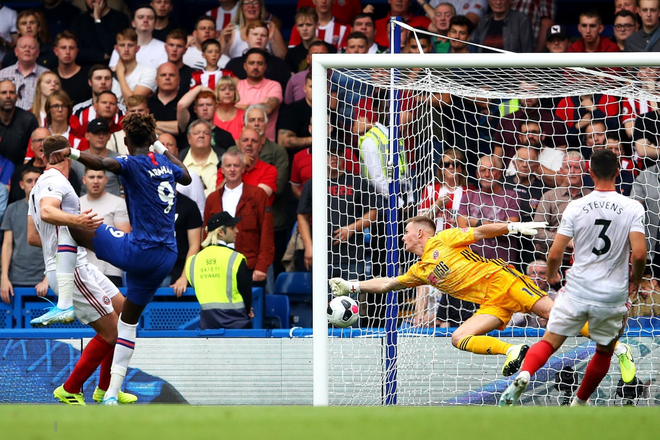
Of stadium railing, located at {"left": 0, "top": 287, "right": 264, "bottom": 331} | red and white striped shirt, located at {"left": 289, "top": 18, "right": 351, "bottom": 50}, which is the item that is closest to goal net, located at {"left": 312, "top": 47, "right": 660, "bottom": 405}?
stadium railing, located at {"left": 0, "top": 287, "right": 264, "bottom": 331}

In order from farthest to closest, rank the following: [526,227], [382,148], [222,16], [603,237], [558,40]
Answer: [222,16], [558,40], [382,148], [526,227], [603,237]

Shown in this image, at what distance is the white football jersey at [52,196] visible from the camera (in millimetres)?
6602

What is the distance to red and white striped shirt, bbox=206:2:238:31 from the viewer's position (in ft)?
34.8

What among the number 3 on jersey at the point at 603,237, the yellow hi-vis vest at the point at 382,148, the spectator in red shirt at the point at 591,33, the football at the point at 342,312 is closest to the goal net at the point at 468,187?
the yellow hi-vis vest at the point at 382,148

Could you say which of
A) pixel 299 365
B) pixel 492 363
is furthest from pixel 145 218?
pixel 492 363

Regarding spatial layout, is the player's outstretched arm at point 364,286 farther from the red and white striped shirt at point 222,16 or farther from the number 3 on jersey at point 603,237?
the red and white striped shirt at point 222,16

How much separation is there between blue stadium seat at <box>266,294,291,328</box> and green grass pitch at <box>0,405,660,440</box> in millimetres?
5617

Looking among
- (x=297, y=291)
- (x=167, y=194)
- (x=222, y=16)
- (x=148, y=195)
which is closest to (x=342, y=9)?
(x=222, y=16)

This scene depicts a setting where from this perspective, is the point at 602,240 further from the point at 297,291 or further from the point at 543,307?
the point at 297,291

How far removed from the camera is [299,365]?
7441mm

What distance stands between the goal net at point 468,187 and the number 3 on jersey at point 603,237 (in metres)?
1.14

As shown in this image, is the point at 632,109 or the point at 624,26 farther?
the point at 624,26

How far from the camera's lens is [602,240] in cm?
600

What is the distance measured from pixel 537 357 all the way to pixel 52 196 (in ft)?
11.7
